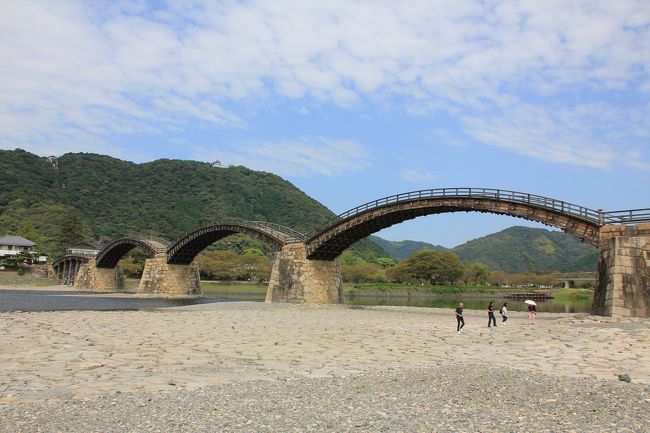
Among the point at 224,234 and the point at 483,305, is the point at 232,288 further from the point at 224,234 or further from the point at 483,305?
the point at 483,305

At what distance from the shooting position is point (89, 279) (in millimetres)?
80562

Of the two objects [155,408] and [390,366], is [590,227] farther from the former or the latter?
[155,408]

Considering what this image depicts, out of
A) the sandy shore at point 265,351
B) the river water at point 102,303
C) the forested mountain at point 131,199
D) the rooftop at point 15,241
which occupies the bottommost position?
the river water at point 102,303

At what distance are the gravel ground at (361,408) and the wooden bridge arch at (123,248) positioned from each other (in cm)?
6005

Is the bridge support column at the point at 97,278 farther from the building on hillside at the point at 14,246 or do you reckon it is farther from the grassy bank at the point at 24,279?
the building on hillside at the point at 14,246

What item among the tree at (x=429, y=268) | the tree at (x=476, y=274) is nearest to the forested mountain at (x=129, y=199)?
the tree at (x=476, y=274)

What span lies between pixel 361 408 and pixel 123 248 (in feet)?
245

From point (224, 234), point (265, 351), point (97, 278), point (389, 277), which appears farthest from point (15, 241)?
point (265, 351)

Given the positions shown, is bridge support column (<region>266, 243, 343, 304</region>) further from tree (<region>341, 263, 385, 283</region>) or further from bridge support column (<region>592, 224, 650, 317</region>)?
tree (<region>341, 263, 385, 283</region>)

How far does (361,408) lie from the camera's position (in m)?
7.87

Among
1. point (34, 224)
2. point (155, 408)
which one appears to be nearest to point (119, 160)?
point (34, 224)

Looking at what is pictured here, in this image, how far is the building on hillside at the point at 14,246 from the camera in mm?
89887

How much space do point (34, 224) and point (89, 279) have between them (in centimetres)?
4078

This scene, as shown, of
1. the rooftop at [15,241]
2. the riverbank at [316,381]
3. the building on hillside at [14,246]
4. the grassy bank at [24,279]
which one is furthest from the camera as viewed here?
the rooftop at [15,241]
